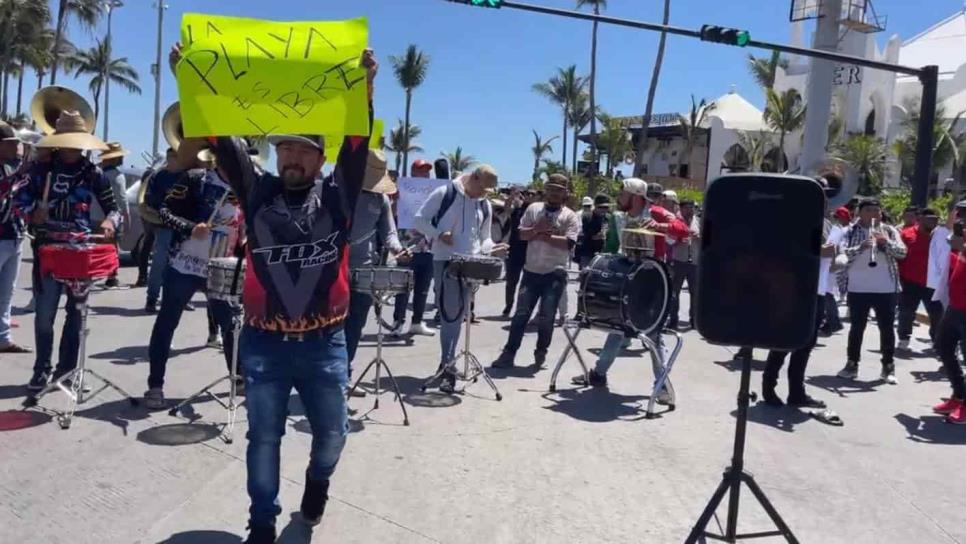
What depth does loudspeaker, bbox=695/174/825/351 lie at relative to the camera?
3.95 meters

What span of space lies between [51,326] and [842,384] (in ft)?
24.6

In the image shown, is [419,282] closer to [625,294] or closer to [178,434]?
[625,294]

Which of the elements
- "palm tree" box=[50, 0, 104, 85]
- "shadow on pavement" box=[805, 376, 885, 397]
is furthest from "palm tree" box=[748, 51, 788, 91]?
"shadow on pavement" box=[805, 376, 885, 397]

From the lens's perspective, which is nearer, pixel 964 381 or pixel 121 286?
pixel 964 381

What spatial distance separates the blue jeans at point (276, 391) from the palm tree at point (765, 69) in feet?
189

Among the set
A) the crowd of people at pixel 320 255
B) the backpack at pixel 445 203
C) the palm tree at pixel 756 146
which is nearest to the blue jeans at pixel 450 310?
the crowd of people at pixel 320 255

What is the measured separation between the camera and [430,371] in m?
8.28

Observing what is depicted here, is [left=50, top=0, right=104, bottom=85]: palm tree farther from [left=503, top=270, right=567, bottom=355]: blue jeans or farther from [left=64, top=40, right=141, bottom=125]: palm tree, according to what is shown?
[left=503, top=270, right=567, bottom=355]: blue jeans

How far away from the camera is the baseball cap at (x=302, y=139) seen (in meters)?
3.89

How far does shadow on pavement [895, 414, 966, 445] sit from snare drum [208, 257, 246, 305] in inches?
211

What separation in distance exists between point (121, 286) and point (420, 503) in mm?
10109

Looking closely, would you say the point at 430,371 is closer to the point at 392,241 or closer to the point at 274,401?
the point at 392,241

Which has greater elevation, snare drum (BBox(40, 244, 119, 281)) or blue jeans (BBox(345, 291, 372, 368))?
snare drum (BBox(40, 244, 119, 281))

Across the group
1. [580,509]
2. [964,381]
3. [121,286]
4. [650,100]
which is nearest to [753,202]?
[580,509]
